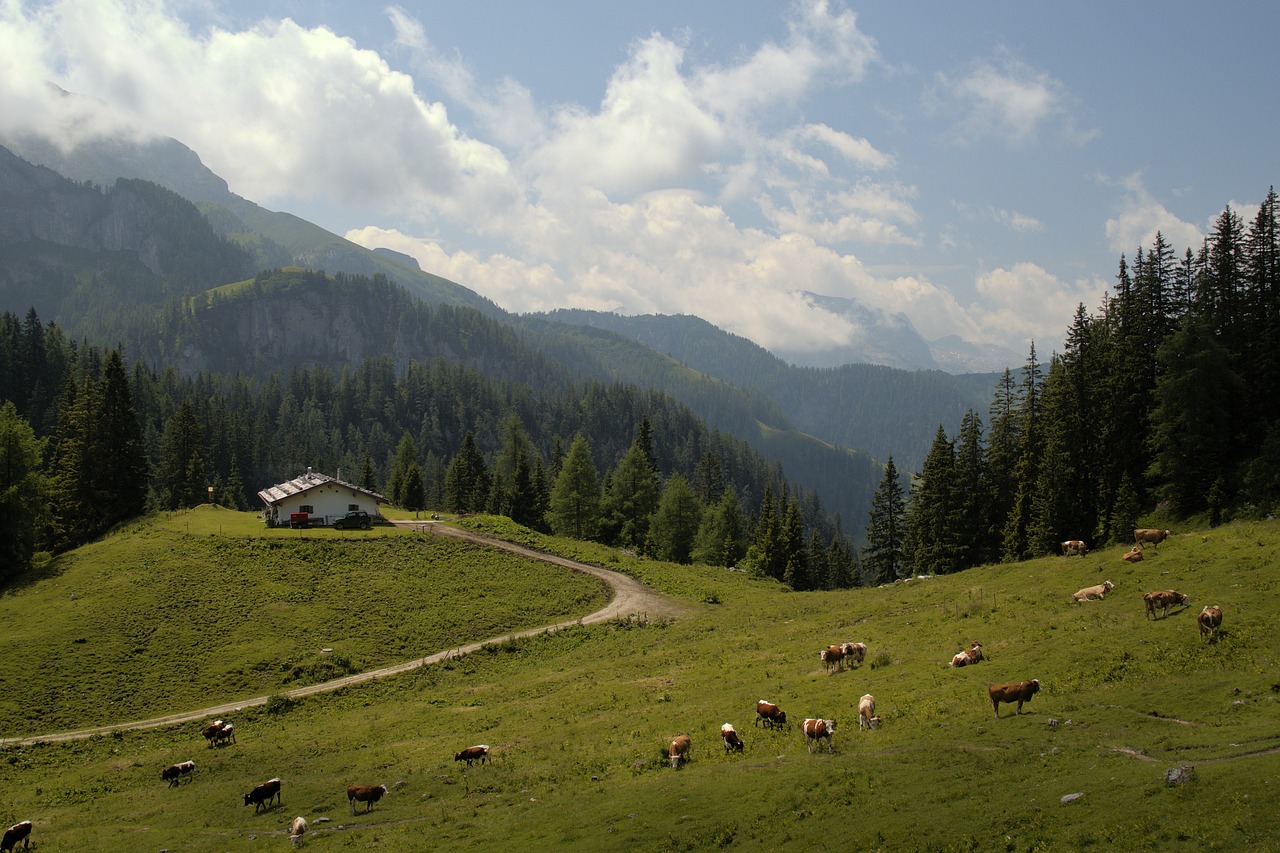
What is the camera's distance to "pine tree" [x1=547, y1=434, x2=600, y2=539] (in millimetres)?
94438

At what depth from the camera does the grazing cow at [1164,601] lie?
89.7 feet

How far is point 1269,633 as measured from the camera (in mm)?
23359

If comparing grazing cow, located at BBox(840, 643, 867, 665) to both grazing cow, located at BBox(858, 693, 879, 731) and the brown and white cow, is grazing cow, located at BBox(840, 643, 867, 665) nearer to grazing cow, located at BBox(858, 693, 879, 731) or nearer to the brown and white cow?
grazing cow, located at BBox(858, 693, 879, 731)

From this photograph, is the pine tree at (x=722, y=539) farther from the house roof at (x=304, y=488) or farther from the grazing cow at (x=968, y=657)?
the grazing cow at (x=968, y=657)

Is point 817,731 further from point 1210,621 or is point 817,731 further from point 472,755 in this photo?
point 1210,621

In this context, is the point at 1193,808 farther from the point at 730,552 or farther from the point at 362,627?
the point at 730,552

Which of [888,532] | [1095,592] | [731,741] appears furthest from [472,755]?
[888,532]

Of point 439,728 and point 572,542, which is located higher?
point 572,542

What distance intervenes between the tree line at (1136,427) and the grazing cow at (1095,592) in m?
20.1

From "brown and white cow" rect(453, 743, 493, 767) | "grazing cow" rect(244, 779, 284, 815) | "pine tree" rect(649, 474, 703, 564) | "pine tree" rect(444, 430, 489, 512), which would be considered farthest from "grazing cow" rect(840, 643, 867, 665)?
"pine tree" rect(444, 430, 489, 512)

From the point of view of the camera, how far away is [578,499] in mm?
94438

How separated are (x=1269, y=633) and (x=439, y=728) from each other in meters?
32.2

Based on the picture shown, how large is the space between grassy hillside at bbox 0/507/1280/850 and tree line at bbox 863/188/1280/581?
15215 millimetres

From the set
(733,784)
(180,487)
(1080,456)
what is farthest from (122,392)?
(1080,456)
